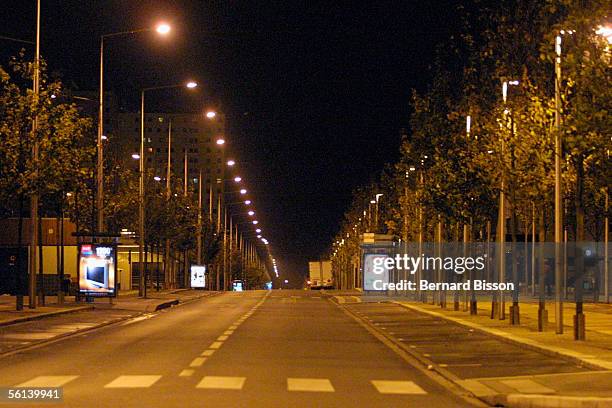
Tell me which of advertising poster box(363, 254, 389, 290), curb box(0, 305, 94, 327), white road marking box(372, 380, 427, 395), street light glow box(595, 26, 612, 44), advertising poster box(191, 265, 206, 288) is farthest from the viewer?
advertising poster box(191, 265, 206, 288)

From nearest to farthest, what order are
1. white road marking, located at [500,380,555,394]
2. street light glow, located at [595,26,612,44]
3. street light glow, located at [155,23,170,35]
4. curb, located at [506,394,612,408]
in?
curb, located at [506,394,612,408]
white road marking, located at [500,380,555,394]
street light glow, located at [595,26,612,44]
street light glow, located at [155,23,170,35]

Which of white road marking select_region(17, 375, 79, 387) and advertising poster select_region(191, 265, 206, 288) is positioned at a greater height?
white road marking select_region(17, 375, 79, 387)

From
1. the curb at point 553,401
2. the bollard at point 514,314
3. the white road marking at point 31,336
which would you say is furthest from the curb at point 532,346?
the white road marking at point 31,336

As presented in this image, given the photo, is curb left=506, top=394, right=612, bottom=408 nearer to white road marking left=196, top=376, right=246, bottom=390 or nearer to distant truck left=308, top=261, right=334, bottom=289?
white road marking left=196, top=376, right=246, bottom=390

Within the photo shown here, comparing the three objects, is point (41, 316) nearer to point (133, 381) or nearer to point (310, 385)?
point (133, 381)

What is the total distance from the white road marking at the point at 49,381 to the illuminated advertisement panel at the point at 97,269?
31.1 m

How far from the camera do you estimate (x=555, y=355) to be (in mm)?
24453

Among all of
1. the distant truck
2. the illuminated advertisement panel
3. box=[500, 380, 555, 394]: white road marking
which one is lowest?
the distant truck

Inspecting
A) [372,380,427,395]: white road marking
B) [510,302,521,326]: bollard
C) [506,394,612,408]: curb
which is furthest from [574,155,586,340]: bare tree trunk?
[506,394,612,408]: curb

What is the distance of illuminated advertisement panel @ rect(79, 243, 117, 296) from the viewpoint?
4941cm

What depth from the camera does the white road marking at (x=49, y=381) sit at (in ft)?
56.6

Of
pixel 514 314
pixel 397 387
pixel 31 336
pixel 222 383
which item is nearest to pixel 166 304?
pixel 514 314

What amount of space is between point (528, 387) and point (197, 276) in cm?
7146

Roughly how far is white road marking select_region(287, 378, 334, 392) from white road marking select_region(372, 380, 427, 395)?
2.65 feet
